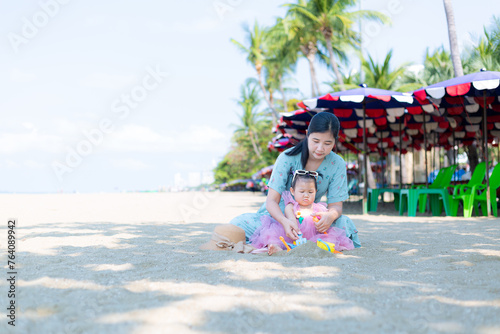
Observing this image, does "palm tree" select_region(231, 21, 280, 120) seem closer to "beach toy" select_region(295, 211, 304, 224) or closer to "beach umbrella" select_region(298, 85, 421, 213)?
"beach umbrella" select_region(298, 85, 421, 213)

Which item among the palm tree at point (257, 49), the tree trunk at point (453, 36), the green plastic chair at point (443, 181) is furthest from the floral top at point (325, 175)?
the palm tree at point (257, 49)

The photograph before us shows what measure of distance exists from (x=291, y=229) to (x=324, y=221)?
0.29 meters

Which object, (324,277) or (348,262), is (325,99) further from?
(324,277)

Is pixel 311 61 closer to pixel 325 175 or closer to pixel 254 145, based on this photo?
pixel 254 145

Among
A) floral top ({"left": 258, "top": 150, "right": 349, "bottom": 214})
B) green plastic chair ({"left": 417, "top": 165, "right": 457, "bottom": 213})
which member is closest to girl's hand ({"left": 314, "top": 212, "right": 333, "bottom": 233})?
floral top ({"left": 258, "top": 150, "right": 349, "bottom": 214})

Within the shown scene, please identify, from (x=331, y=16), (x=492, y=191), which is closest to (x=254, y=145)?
(x=331, y=16)

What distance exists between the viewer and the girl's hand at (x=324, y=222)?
338 cm

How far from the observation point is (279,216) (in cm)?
341

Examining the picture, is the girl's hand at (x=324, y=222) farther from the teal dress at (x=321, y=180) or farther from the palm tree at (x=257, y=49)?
the palm tree at (x=257, y=49)

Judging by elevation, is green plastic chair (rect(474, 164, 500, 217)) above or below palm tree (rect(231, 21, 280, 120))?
below

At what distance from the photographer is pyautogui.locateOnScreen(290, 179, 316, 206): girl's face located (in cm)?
345

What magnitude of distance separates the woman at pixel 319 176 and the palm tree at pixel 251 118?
3456cm

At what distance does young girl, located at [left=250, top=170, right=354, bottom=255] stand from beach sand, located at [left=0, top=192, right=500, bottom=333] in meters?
0.16

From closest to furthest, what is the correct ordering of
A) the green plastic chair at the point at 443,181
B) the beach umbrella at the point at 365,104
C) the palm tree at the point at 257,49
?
the beach umbrella at the point at 365,104 → the green plastic chair at the point at 443,181 → the palm tree at the point at 257,49
